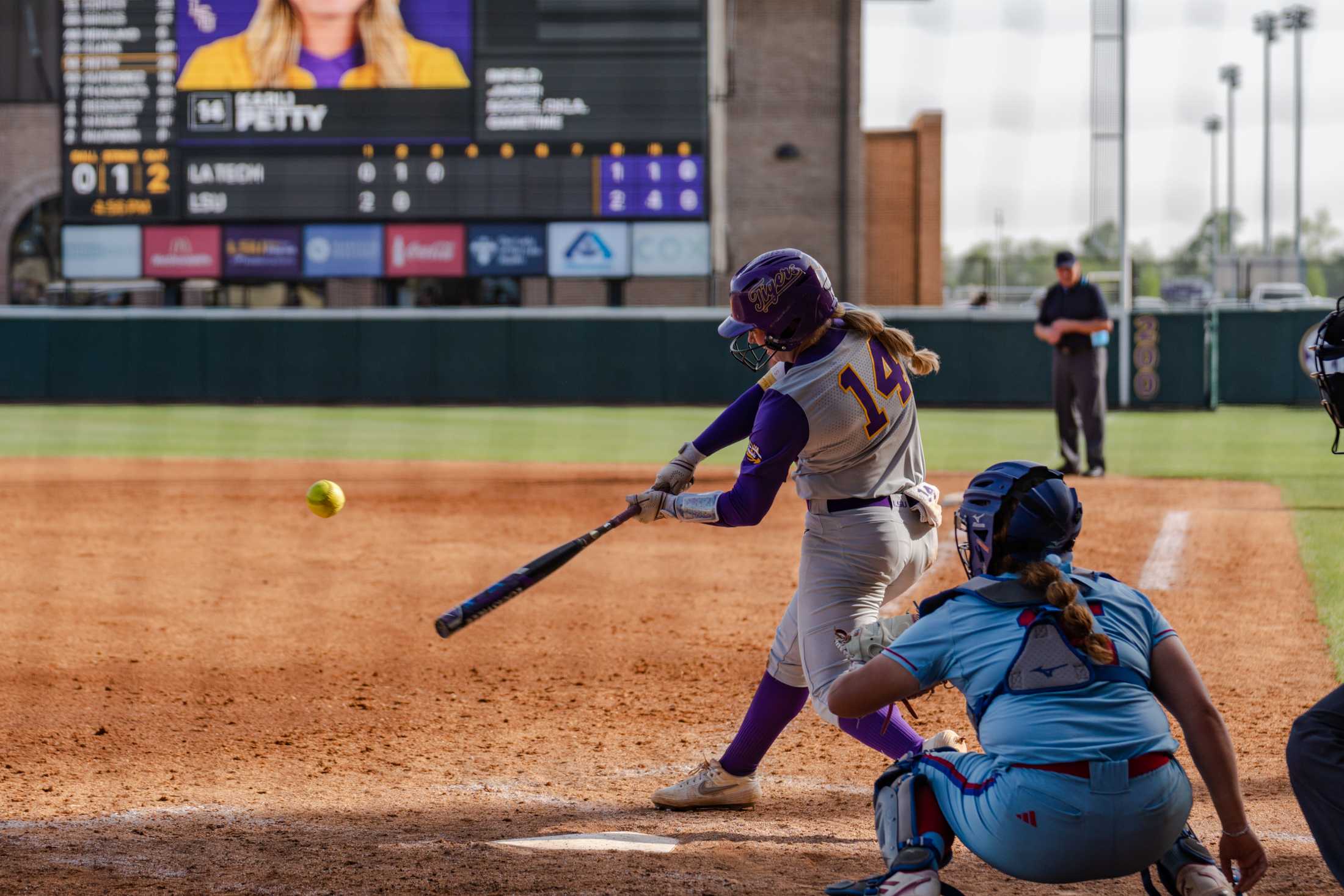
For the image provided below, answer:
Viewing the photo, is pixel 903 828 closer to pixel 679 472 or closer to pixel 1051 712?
pixel 1051 712

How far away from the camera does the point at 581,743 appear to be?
501cm

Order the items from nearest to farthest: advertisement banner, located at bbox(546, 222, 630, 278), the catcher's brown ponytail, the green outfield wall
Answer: the catcher's brown ponytail < advertisement banner, located at bbox(546, 222, 630, 278) < the green outfield wall

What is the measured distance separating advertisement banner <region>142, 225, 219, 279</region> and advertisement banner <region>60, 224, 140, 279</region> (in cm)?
21

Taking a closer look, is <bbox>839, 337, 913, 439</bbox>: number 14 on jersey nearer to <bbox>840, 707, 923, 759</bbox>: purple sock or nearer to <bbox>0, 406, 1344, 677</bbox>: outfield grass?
<bbox>840, 707, 923, 759</bbox>: purple sock

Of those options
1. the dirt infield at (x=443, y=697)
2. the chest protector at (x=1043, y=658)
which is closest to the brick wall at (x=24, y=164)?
the dirt infield at (x=443, y=697)

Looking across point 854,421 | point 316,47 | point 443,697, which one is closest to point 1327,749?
point 854,421

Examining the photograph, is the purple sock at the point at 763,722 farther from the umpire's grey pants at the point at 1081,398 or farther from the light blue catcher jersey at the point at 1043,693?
the umpire's grey pants at the point at 1081,398

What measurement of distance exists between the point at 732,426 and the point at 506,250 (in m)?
17.5

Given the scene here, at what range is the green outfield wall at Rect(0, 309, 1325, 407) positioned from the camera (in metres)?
23.5

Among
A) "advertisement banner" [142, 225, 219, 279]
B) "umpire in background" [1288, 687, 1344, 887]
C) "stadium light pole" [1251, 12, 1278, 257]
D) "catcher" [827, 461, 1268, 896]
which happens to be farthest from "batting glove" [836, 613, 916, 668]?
"stadium light pole" [1251, 12, 1278, 257]

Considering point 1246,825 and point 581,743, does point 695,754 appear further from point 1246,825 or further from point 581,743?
point 1246,825

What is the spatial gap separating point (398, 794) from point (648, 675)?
1.86 meters

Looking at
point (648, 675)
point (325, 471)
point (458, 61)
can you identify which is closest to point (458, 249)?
point (458, 61)

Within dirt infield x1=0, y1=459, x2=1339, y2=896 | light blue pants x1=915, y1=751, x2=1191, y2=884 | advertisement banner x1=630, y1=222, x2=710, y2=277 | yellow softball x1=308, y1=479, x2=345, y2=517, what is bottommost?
dirt infield x1=0, y1=459, x2=1339, y2=896
